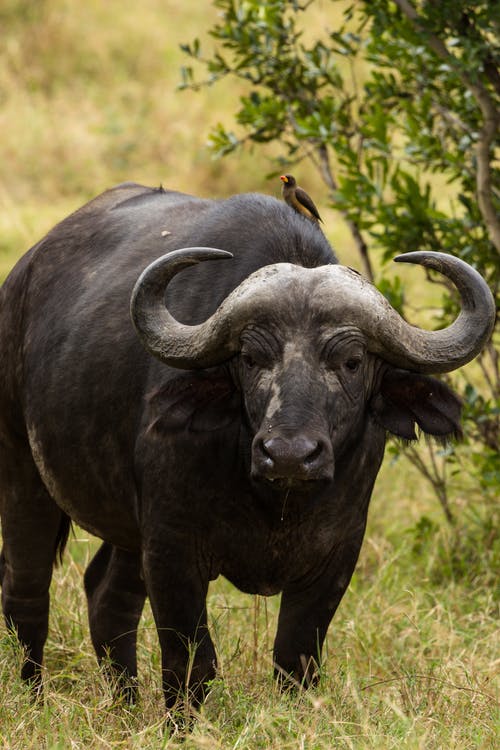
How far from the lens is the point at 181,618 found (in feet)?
13.1

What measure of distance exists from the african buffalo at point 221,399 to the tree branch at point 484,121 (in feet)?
4.55

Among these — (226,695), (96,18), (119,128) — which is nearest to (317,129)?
(226,695)

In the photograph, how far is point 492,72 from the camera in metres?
5.64

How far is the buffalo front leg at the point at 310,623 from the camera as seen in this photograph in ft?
13.4

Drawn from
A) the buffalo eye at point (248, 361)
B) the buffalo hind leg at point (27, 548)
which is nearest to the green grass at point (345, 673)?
the buffalo hind leg at point (27, 548)

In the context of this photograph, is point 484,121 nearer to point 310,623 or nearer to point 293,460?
point 310,623

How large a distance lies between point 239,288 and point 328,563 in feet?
3.16

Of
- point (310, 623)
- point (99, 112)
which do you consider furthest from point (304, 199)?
point (99, 112)

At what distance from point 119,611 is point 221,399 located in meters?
1.41

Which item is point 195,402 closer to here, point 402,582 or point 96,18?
point 402,582

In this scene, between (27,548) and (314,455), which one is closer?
(314,455)

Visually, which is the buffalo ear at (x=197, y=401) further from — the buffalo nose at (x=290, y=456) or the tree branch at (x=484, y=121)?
the tree branch at (x=484, y=121)

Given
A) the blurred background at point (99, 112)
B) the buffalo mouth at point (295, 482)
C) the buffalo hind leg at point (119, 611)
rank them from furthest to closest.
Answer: the blurred background at point (99, 112)
the buffalo hind leg at point (119, 611)
the buffalo mouth at point (295, 482)

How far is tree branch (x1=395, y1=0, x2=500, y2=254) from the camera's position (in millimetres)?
5336
